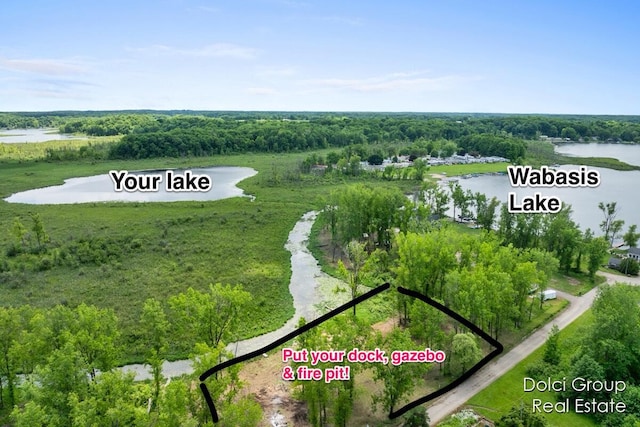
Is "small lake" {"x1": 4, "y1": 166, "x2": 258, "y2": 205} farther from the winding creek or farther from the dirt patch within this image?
the dirt patch


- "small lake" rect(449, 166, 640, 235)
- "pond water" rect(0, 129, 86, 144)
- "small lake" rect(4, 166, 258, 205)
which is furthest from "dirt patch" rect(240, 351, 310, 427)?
"pond water" rect(0, 129, 86, 144)

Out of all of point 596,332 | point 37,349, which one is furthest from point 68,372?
point 596,332

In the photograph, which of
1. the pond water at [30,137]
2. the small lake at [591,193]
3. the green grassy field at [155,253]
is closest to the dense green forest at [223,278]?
the green grassy field at [155,253]

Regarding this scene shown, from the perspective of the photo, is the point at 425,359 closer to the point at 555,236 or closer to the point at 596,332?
the point at 596,332

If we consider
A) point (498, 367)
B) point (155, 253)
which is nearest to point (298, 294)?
point (498, 367)

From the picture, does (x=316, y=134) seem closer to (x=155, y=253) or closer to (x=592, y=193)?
(x=592, y=193)
